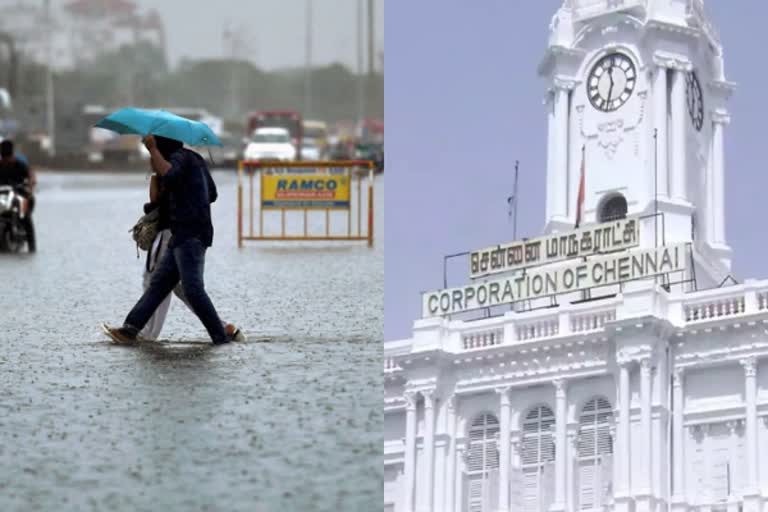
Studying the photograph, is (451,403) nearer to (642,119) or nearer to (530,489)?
(530,489)

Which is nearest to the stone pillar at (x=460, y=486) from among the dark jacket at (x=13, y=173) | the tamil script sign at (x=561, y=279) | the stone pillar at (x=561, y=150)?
the tamil script sign at (x=561, y=279)

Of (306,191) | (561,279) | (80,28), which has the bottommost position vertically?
(306,191)

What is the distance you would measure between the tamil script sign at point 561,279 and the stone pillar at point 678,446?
5860 mm

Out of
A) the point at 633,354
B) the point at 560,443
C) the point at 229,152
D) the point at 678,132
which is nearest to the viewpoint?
the point at 633,354

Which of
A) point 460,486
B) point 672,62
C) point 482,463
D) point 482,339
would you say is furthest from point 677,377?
point 672,62

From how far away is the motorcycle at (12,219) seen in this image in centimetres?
3650

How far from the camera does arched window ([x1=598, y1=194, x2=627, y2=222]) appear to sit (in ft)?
282

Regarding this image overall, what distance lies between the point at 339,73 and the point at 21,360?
124965mm

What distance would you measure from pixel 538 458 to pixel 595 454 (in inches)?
89.2

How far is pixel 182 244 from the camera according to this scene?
1997 cm

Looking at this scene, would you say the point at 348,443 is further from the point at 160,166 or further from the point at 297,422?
the point at 160,166

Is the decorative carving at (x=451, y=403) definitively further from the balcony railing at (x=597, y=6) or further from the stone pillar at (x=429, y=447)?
the balcony railing at (x=597, y=6)

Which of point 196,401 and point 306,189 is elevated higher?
point 306,189

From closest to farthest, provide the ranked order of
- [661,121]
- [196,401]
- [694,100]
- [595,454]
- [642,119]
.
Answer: [196,401] → [595,454] → [661,121] → [642,119] → [694,100]
